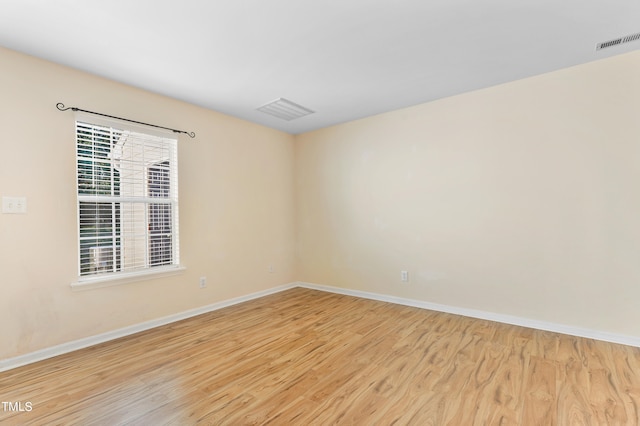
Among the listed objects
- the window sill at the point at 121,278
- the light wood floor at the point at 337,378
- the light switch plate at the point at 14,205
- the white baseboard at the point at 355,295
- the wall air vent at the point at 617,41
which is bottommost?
the light wood floor at the point at 337,378

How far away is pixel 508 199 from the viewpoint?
310 centimetres

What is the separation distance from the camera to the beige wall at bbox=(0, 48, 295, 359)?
91.8 inches

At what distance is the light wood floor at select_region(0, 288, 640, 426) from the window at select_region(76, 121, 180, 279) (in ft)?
2.62

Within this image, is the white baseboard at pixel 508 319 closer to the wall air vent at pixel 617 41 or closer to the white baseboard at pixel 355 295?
the white baseboard at pixel 355 295

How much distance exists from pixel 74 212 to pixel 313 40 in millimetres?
2599

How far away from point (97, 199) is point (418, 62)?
10.7 ft

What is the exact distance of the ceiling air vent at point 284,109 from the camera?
138 inches

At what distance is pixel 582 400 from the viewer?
1.81m

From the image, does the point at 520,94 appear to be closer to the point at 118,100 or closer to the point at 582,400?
the point at 582,400

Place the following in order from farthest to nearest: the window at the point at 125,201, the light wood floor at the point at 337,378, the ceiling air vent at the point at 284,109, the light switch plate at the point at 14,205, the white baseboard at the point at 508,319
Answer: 1. the ceiling air vent at the point at 284,109
2. the window at the point at 125,201
3. the white baseboard at the point at 508,319
4. the light switch plate at the point at 14,205
5. the light wood floor at the point at 337,378

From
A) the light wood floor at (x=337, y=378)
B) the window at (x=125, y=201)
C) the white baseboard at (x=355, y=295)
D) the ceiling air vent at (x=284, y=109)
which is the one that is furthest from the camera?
the ceiling air vent at (x=284, y=109)

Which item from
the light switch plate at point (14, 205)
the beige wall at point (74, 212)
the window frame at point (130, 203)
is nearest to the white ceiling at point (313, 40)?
the beige wall at point (74, 212)

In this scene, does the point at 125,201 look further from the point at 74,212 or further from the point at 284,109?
the point at 284,109

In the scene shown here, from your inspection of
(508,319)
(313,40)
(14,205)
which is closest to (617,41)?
(313,40)
